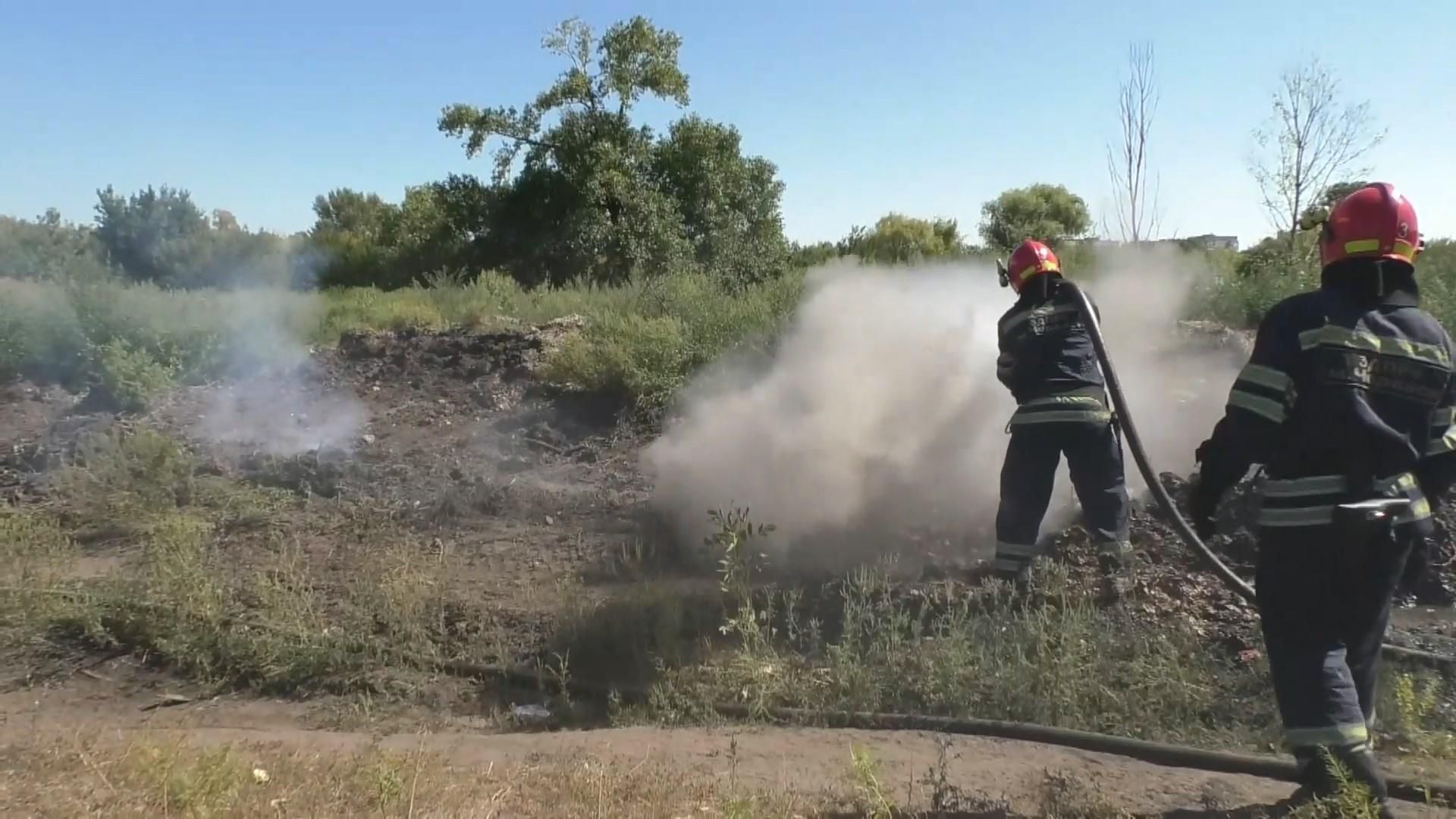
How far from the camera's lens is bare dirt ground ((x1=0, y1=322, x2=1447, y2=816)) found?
429 centimetres

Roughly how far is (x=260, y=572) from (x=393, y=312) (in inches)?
291

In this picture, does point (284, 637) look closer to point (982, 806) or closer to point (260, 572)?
point (260, 572)

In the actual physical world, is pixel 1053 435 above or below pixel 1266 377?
below

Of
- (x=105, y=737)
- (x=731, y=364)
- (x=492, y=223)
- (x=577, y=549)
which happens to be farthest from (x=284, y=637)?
(x=492, y=223)

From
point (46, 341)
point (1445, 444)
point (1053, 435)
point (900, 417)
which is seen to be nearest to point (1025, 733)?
point (1053, 435)

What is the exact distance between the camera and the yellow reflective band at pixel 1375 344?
331cm

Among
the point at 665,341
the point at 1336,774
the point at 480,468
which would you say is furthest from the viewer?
the point at 665,341

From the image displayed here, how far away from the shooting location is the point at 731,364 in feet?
31.2

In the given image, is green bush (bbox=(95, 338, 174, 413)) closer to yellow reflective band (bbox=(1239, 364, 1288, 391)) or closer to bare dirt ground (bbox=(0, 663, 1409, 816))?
bare dirt ground (bbox=(0, 663, 1409, 816))

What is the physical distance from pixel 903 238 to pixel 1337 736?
80.4 ft

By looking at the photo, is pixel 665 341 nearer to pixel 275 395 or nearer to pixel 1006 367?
pixel 275 395

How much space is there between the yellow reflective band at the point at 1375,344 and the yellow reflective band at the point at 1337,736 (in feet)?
3.90

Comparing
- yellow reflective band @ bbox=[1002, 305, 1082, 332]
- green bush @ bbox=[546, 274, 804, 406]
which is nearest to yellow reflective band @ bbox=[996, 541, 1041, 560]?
yellow reflective band @ bbox=[1002, 305, 1082, 332]

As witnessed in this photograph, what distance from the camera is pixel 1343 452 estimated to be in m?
3.39
